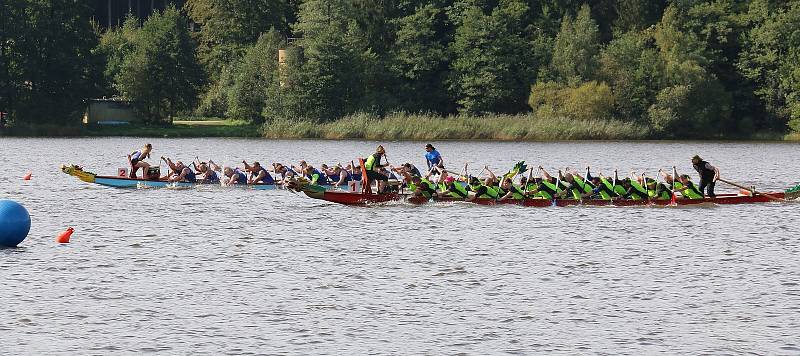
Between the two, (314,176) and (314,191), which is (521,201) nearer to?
(314,191)

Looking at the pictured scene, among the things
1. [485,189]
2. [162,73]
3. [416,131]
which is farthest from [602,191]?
[162,73]

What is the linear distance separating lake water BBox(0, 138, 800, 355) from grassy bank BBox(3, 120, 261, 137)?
4323 centimetres

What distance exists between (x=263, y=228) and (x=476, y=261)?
24.9 ft

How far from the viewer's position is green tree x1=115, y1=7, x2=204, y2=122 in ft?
285

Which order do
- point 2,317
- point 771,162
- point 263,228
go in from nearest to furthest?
1. point 2,317
2. point 263,228
3. point 771,162

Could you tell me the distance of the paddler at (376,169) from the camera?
34.8 m

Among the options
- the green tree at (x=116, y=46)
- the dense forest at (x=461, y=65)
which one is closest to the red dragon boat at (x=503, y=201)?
the dense forest at (x=461, y=65)

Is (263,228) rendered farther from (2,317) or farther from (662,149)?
(662,149)

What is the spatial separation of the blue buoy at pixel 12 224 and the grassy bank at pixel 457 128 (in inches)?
2102

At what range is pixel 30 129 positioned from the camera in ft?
275

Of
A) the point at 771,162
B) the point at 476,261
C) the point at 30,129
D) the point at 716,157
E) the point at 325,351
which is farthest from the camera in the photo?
the point at 30,129

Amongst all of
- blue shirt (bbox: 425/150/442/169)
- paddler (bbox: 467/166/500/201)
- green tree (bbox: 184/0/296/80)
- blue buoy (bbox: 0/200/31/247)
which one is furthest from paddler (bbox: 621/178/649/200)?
green tree (bbox: 184/0/296/80)

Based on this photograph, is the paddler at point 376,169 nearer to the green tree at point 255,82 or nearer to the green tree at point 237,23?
the green tree at point 255,82

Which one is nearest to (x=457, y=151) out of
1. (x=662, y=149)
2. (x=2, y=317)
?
(x=662, y=149)
